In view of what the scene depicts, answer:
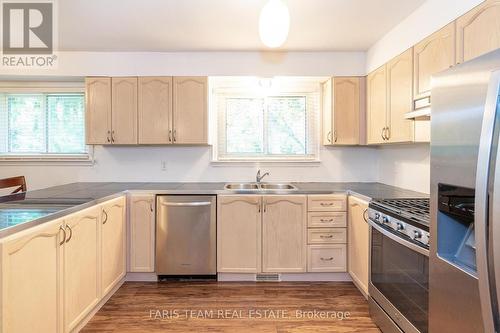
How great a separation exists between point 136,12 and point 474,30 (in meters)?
2.29

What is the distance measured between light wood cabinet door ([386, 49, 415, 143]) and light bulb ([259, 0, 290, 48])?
1.10 metres

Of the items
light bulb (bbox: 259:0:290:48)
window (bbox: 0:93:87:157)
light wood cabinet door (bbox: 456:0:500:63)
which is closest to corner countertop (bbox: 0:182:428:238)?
window (bbox: 0:93:87:157)

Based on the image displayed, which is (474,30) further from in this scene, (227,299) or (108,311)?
(108,311)

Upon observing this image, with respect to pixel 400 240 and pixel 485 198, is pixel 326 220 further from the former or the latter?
pixel 485 198

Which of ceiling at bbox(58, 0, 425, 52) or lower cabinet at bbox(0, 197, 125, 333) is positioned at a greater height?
ceiling at bbox(58, 0, 425, 52)

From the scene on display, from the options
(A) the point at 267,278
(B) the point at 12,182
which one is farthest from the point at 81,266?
(A) the point at 267,278

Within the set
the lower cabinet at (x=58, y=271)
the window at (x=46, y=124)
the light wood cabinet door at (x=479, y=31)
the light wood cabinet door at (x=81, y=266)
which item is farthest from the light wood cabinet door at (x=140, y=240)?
the light wood cabinet door at (x=479, y=31)

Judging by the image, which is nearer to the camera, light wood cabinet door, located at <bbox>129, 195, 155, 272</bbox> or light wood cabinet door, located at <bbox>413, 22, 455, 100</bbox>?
light wood cabinet door, located at <bbox>413, 22, 455, 100</bbox>

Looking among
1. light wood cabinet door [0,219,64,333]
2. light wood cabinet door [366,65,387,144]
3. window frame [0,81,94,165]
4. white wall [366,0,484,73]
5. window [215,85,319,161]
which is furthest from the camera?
window [215,85,319,161]

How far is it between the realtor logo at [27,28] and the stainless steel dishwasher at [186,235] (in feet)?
5.92

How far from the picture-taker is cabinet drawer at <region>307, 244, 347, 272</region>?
293 centimetres

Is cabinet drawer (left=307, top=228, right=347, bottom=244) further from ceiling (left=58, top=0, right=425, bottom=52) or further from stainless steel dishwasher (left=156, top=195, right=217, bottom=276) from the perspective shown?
ceiling (left=58, top=0, right=425, bottom=52)

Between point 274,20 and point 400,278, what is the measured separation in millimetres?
1650

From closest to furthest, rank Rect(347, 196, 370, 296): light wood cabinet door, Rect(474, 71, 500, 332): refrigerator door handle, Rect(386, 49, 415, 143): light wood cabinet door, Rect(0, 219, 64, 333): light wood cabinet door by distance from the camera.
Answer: Rect(474, 71, 500, 332): refrigerator door handle
Rect(0, 219, 64, 333): light wood cabinet door
Rect(386, 49, 415, 143): light wood cabinet door
Rect(347, 196, 370, 296): light wood cabinet door
